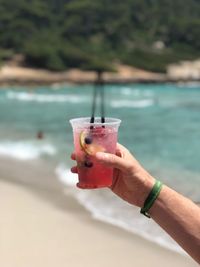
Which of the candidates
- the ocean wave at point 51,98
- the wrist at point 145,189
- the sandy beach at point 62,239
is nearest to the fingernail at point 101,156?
the wrist at point 145,189

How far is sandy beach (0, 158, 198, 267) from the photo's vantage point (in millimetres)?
5109

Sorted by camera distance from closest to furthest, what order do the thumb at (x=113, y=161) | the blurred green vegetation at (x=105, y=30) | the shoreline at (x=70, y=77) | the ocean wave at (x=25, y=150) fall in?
1. the thumb at (x=113, y=161)
2. the ocean wave at (x=25, y=150)
3. the shoreline at (x=70, y=77)
4. the blurred green vegetation at (x=105, y=30)

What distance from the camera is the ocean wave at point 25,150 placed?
11.7m

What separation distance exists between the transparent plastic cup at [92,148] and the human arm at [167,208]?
0.05 metres

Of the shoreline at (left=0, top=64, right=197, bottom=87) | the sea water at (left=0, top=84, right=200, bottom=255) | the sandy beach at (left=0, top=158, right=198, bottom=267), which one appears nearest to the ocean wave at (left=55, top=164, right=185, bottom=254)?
the sea water at (left=0, top=84, right=200, bottom=255)

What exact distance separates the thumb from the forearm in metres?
0.15

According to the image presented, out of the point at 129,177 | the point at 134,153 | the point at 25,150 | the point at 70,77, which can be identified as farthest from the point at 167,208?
the point at 70,77

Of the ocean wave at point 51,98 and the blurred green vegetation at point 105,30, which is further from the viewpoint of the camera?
the blurred green vegetation at point 105,30

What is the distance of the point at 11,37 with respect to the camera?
81875 mm

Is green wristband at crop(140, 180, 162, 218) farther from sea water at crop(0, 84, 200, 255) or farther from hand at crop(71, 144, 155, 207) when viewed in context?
sea water at crop(0, 84, 200, 255)

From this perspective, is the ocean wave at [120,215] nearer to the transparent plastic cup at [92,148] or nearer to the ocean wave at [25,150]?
the transparent plastic cup at [92,148]

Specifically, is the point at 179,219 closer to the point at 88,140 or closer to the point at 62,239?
the point at 88,140

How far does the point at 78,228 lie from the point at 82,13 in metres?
88.8

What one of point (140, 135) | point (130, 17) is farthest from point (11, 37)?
point (140, 135)
